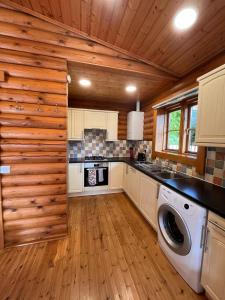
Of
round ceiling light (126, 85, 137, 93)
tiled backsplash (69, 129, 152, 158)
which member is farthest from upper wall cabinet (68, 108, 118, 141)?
round ceiling light (126, 85, 137, 93)

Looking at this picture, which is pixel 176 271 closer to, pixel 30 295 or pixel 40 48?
pixel 30 295

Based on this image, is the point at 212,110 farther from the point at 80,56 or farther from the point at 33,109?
the point at 33,109

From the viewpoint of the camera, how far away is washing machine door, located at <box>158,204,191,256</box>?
4.62 feet

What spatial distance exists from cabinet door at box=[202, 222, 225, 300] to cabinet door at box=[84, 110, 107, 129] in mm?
2803

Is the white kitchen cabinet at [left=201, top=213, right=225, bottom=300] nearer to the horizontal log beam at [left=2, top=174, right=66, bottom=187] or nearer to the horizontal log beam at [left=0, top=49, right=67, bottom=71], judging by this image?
the horizontal log beam at [left=2, top=174, right=66, bottom=187]

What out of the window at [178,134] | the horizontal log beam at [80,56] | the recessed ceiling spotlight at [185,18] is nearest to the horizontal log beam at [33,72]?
the horizontal log beam at [80,56]

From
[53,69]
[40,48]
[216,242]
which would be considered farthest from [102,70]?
[216,242]

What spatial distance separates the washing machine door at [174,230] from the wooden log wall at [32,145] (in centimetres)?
130

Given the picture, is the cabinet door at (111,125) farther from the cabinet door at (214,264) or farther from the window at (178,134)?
the cabinet door at (214,264)

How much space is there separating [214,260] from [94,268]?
1.17 meters

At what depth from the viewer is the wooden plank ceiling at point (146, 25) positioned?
125cm

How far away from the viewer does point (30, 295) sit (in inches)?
50.8

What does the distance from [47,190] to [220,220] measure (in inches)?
73.9

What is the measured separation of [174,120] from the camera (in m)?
2.81
